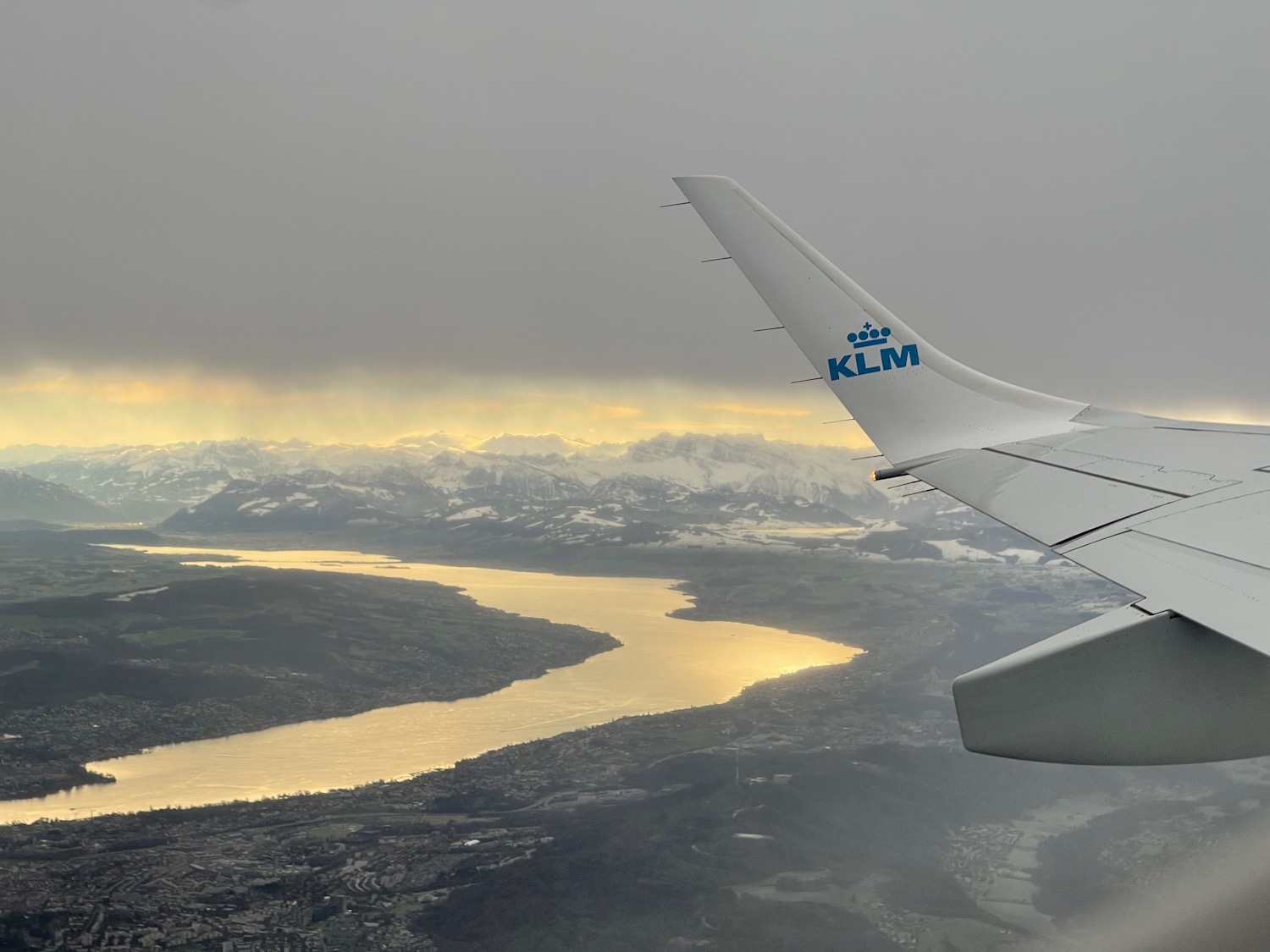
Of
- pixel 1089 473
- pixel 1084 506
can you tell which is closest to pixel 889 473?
pixel 1089 473

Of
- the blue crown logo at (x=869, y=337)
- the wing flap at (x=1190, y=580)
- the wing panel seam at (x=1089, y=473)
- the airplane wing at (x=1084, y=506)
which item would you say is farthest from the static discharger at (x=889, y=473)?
the wing flap at (x=1190, y=580)

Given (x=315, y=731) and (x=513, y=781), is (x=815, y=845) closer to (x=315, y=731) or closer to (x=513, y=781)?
(x=513, y=781)

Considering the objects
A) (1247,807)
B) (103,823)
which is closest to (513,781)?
(103,823)

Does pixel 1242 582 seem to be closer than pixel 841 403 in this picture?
Yes

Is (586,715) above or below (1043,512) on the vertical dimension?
below

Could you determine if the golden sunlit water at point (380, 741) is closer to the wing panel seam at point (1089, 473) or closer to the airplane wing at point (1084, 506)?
the airplane wing at point (1084, 506)

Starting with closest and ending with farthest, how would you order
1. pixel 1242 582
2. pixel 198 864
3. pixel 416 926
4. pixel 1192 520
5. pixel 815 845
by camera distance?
pixel 1242 582 → pixel 1192 520 → pixel 416 926 → pixel 198 864 → pixel 815 845

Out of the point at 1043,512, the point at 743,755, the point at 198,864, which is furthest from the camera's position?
the point at 743,755
